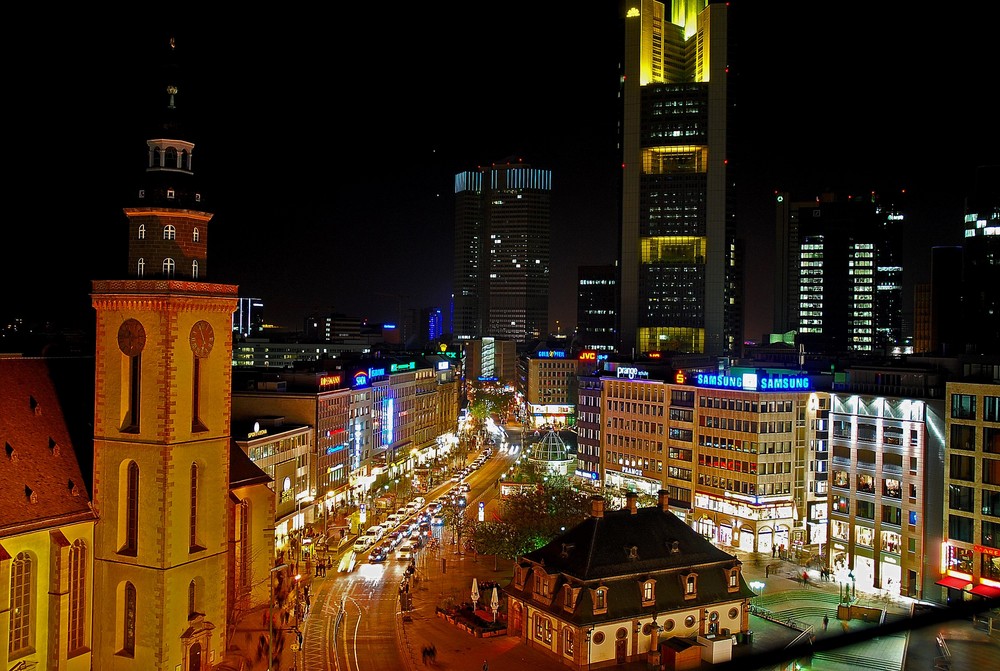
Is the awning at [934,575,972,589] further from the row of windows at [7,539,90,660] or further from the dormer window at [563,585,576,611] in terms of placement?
the row of windows at [7,539,90,660]

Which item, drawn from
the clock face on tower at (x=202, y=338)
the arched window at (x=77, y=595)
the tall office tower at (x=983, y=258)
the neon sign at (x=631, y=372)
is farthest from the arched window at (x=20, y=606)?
the tall office tower at (x=983, y=258)

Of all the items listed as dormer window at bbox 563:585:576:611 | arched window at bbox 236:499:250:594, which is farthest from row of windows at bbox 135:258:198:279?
dormer window at bbox 563:585:576:611

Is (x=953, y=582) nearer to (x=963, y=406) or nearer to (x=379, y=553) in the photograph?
(x=963, y=406)

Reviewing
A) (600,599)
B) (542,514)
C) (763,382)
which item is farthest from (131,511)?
(763,382)

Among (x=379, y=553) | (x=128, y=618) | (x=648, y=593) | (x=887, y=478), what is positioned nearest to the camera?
(x=128, y=618)

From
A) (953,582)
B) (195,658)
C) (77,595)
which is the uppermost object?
(77,595)

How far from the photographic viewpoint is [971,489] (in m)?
68.8

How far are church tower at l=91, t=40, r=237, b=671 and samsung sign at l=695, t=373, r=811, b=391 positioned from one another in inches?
2500

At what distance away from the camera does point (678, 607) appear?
56.1m

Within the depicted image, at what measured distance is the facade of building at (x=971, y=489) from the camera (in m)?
67.4

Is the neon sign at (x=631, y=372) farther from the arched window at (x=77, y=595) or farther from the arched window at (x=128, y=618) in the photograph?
the arched window at (x=77, y=595)

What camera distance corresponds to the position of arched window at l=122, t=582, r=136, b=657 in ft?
145

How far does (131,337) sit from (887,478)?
64.7 m

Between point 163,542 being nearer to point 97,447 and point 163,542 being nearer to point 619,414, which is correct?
point 97,447
